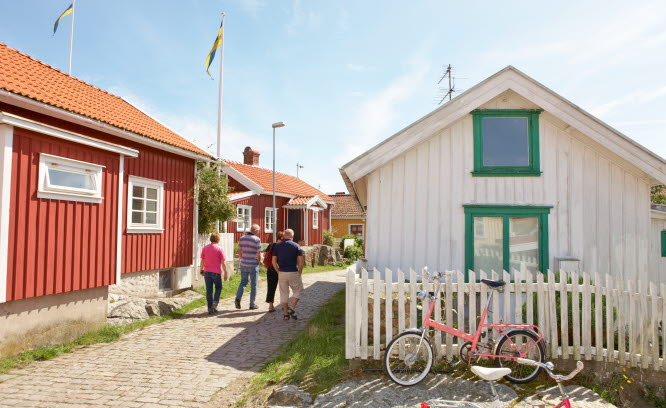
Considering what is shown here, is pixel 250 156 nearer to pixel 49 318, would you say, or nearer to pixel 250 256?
pixel 250 256

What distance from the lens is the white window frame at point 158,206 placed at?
31.3 ft

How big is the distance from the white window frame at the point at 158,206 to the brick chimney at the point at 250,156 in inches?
678

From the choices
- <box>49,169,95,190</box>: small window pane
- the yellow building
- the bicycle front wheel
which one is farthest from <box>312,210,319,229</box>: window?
the bicycle front wheel

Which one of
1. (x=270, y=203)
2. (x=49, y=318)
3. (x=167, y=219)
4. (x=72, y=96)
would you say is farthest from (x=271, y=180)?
(x=49, y=318)

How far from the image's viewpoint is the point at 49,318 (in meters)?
6.55

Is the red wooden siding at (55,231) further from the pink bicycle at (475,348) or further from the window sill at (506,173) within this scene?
the window sill at (506,173)

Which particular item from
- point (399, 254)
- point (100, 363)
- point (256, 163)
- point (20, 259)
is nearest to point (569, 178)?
point (399, 254)

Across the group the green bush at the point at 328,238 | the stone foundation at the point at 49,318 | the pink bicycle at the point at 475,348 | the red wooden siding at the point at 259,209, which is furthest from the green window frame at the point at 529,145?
the green bush at the point at 328,238

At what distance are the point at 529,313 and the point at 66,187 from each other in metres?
7.31

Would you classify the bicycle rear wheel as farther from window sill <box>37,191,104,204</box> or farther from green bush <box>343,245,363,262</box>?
green bush <box>343,245,363,262</box>

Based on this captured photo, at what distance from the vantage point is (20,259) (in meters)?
6.03

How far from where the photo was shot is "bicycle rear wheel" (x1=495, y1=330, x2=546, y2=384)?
5.11 meters

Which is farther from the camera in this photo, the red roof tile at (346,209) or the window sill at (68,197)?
the red roof tile at (346,209)

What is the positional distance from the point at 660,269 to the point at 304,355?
7.40m
